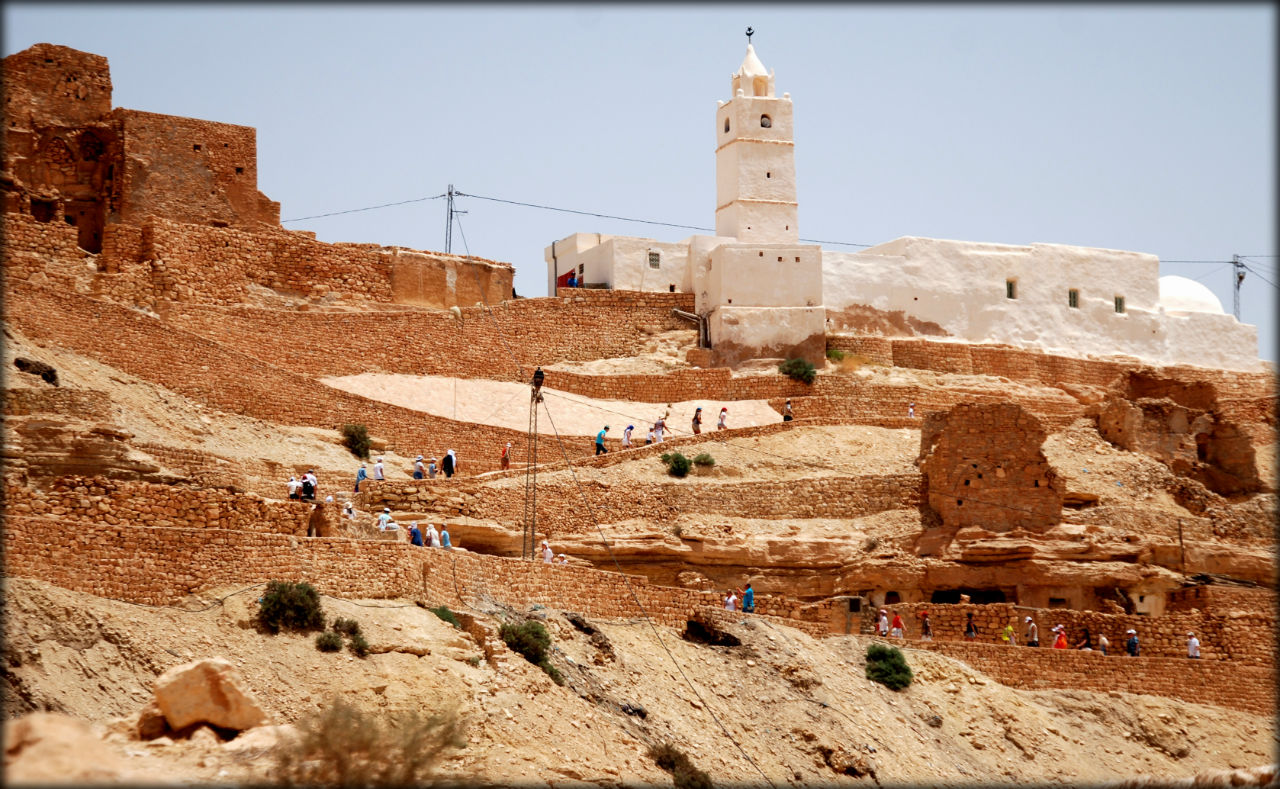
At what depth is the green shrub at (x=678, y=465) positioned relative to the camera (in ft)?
107

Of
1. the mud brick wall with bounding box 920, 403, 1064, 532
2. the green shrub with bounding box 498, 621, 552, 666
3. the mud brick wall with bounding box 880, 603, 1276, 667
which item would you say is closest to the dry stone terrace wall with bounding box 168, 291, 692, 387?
the mud brick wall with bounding box 920, 403, 1064, 532

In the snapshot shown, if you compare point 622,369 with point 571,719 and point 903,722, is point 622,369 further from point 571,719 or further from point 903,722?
point 571,719

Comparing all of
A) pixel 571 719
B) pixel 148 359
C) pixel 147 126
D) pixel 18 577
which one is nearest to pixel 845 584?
pixel 571 719

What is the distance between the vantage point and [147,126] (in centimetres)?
3703

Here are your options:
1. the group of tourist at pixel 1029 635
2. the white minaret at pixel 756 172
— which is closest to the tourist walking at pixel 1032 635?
the group of tourist at pixel 1029 635

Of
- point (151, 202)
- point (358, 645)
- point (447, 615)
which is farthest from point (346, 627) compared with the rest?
point (151, 202)

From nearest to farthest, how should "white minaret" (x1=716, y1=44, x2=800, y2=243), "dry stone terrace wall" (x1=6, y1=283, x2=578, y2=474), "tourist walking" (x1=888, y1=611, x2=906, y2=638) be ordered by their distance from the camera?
1. "tourist walking" (x1=888, y1=611, x2=906, y2=638)
2. "dry stone terrace wall" (x1=6, y1=283, x2=578, y2=474)
3. "white minaret" (x1=716, y1=44, x2=800, y2=243)

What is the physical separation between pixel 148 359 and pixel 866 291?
19.7 meters

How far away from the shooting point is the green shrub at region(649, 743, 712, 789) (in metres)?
20.9

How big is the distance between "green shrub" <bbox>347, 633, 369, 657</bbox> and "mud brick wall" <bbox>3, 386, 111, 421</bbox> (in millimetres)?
6686

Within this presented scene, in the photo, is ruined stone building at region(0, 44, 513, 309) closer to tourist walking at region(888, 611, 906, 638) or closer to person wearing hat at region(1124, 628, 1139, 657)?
tourist walking at region(888, 611, 906, 638)

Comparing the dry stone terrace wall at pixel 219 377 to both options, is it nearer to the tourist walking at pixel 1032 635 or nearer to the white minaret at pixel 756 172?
the tourist walking at pixel 1032 635

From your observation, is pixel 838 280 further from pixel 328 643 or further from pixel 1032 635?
pixel 328 643

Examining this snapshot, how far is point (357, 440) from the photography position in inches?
1225
